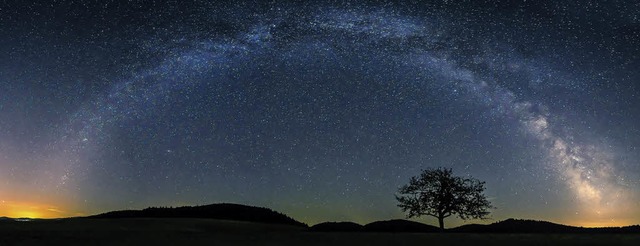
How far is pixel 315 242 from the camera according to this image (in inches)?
904

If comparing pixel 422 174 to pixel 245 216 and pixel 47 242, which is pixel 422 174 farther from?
pixel 47 242

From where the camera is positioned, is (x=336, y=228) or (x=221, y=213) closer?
(x=336, y=228)

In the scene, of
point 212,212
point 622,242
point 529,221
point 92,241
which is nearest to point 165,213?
point 212,212

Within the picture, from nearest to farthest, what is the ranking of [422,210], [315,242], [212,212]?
[315,242], [422,210], [212,212]

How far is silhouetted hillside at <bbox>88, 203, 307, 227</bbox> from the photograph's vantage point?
5916cm

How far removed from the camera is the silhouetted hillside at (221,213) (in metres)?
59.2

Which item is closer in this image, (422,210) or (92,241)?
(92,241)

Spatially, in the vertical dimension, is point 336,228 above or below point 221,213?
below

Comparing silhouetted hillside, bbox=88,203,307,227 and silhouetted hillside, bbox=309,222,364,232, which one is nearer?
silhouetted hillside, bbox=309,222,364,232

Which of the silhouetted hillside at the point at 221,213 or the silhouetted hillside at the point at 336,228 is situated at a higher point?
the silhouetted hillside at the point at 221,213

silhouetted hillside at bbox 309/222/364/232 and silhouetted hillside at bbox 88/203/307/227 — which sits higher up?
silhouetted hillside at bbox 88/203/307/227

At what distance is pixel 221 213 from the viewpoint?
65062 mm

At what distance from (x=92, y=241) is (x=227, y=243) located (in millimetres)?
6244

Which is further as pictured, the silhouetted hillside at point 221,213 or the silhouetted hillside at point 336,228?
the silhouetted hillside at point 221,213
